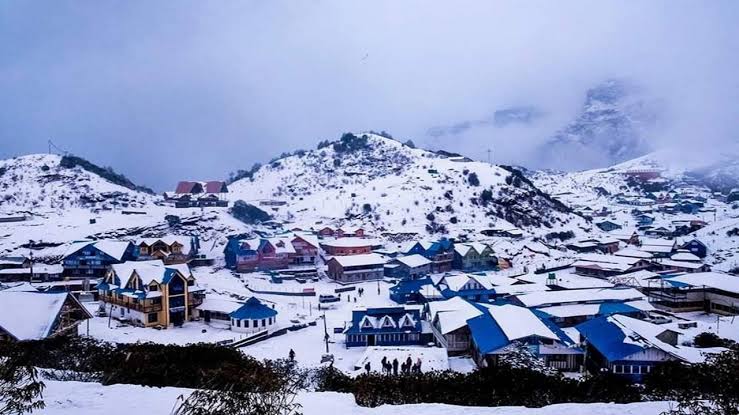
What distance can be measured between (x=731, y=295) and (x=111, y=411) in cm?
4099

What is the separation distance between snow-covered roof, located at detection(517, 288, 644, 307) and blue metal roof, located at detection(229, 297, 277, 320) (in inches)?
713

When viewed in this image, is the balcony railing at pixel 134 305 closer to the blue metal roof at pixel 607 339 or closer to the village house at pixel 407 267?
the blue metal roof at pixel 607 339

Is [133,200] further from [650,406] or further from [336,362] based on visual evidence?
[650,406]

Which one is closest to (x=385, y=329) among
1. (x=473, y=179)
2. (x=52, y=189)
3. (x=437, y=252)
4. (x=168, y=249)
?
(x=437, y=252)

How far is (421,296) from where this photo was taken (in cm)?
4166

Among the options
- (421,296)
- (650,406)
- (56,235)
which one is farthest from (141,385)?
(56,235)

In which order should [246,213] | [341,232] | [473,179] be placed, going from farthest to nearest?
1. [473,179]
2. [246,213]
3. [341,232]

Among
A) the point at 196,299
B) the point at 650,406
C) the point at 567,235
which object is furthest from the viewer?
the point at 567,235

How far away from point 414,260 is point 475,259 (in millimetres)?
7977

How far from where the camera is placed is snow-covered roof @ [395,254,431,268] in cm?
5425

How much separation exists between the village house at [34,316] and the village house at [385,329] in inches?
590

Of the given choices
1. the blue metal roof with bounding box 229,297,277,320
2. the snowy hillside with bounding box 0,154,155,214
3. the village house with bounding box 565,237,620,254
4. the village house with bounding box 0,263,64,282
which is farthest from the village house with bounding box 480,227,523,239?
the village house with bounding box 0,263,64,282

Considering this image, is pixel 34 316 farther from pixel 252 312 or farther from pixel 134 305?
pixel 252 312

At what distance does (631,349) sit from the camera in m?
23.5
